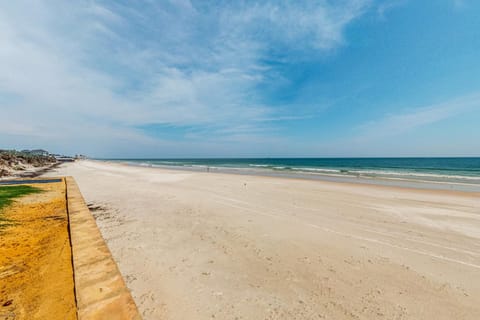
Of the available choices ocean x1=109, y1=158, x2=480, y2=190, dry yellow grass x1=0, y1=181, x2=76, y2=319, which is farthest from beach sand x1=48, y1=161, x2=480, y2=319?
ocean x1=109, y1=158, x2=480, y2=190

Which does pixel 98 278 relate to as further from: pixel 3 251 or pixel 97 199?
pixel 97 199

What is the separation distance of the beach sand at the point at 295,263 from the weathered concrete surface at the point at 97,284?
0.25 meters

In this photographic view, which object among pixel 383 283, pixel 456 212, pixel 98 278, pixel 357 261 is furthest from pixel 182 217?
pixel 456 212

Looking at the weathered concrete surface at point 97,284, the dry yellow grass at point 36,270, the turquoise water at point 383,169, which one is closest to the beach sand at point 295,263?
the weathered concrete surface at point 97,284

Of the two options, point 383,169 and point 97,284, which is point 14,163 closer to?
point 97,284

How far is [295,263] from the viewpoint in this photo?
132 inches

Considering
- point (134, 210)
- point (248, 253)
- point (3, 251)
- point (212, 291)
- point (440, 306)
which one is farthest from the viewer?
point (134, 210)

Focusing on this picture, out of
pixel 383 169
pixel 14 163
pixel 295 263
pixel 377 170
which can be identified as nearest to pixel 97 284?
pixel 295 263

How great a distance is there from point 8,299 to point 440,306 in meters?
5.16

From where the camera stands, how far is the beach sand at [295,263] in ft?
7.72

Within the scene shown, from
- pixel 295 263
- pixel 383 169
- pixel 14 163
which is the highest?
pixel 14 163

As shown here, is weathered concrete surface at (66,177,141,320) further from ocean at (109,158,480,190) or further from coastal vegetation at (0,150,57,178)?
ocean at (109,158,480,190)

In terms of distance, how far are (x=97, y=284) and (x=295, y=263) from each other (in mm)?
2851

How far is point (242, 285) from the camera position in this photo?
2.73m
